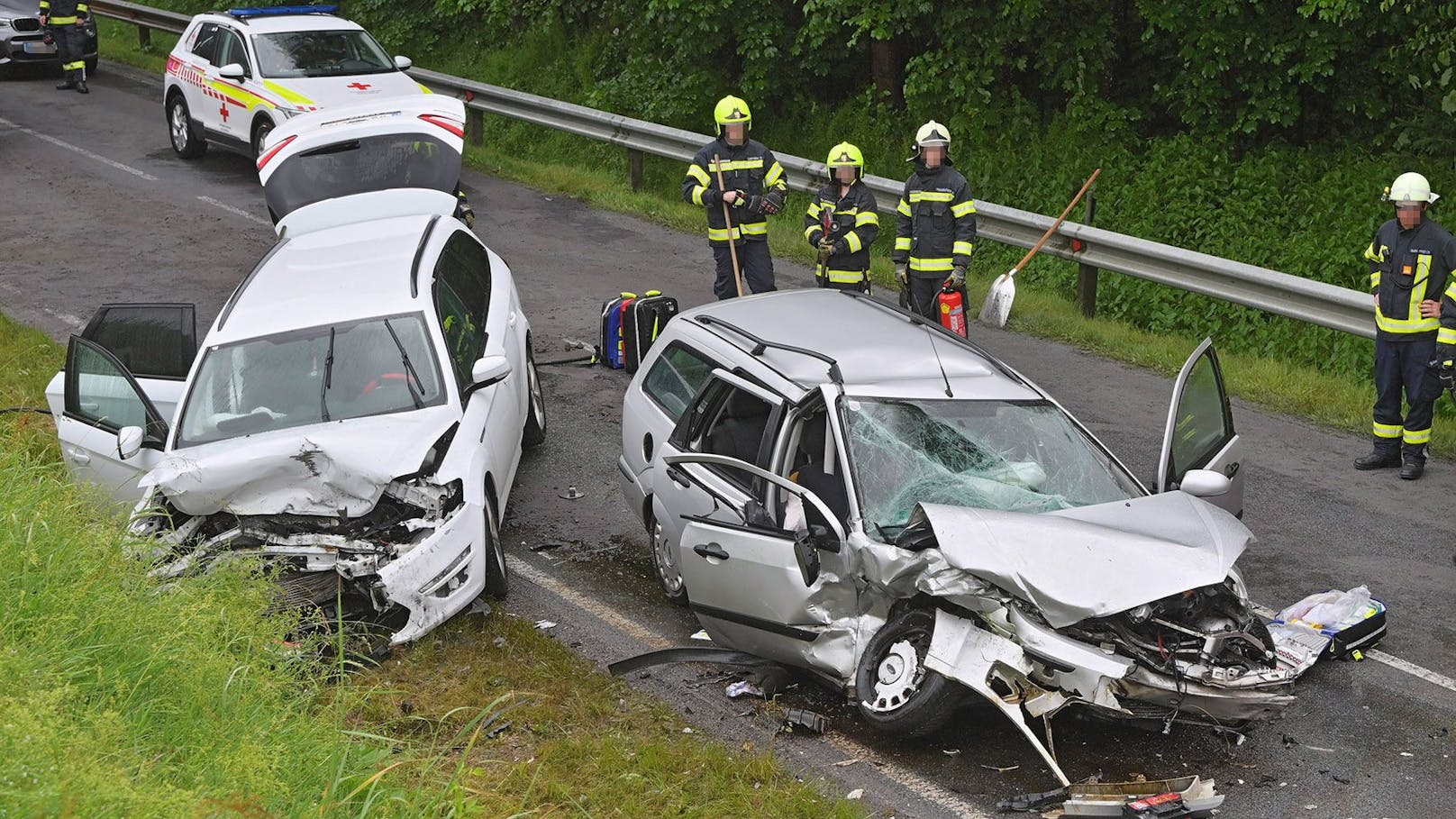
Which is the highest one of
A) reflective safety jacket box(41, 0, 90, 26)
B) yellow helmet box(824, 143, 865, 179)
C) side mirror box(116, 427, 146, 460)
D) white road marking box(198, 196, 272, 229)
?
reflective safety jacket box(41, 0, 90, 26)

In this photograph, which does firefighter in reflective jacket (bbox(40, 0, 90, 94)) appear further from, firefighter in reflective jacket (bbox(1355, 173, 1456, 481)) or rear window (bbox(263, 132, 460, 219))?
firefighter in reflective jacket (bbox(1355, 173, 1456, 481))

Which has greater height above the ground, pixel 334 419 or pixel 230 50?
pixel 230 50

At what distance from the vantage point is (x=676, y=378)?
807cm

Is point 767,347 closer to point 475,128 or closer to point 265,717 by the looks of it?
point 265,717

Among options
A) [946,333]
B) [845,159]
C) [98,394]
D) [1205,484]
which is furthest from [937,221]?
[98,394]

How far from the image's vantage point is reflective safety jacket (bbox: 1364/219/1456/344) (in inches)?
369

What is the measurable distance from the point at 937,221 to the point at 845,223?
70 centimetres

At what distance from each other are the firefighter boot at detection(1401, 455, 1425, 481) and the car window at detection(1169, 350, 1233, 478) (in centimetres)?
268

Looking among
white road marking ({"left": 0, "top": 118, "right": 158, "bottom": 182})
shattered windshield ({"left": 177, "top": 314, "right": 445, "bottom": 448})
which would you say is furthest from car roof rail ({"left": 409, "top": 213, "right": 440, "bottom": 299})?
white road marking ({"left": 0, "top": 118, "right": 158, "bottom": 182})

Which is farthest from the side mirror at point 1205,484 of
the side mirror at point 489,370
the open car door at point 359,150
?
the open car door at point 359,150

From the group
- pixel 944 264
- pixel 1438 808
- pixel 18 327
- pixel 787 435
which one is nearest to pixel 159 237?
pixel 18 327

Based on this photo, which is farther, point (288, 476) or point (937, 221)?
point (937, 221)

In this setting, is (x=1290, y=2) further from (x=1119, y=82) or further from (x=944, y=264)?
(x=944, y=264)

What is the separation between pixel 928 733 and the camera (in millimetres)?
6098
